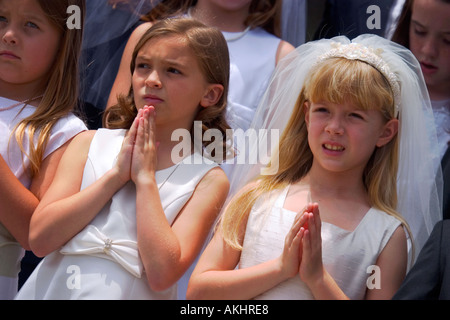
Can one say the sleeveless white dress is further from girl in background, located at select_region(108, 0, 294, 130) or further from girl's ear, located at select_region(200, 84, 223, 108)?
girl in background, located at select_region(108, 0, 294, 130)

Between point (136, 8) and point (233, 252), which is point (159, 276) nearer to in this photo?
point (233, 252)

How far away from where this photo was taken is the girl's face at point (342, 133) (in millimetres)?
2867

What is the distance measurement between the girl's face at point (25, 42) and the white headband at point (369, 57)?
3.92 ft

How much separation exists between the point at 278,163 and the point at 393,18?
1.27 metres

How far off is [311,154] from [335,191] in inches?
8.5

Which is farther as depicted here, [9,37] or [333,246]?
[9,37]

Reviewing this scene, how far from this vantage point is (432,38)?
12.3 feet

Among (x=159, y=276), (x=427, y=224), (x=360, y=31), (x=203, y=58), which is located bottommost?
(x=159, y=276)

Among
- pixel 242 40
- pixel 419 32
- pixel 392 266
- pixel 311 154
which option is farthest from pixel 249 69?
pixel 392 266

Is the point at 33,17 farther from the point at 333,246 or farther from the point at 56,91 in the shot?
the point at 333,246

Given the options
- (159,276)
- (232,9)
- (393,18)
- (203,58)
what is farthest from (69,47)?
(393,18)

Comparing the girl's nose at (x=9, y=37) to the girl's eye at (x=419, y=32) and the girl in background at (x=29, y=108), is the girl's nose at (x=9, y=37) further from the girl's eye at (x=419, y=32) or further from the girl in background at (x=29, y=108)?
the girl's eye at (x=419, y=32)

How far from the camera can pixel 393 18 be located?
156 inches

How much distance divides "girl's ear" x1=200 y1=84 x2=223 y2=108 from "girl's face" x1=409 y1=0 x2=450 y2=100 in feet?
3.51
